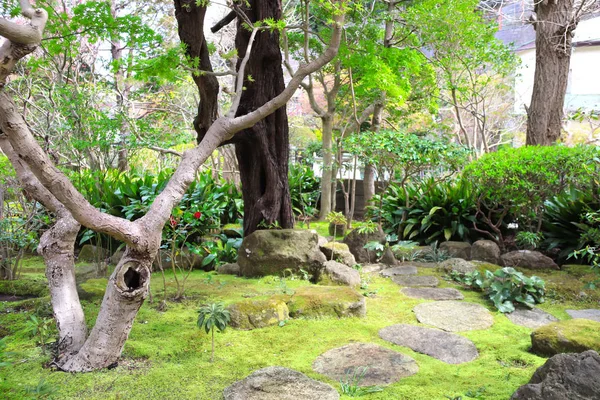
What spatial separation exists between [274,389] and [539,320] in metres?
2.61

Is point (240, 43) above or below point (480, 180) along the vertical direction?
above

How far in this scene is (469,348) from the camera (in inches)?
131

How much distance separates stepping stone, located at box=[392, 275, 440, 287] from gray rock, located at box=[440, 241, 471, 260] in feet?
3.87

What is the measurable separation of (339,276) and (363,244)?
55.9 inches

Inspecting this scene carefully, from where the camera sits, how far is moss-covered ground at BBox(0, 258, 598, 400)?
2576mm

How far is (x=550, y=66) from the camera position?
7523mm

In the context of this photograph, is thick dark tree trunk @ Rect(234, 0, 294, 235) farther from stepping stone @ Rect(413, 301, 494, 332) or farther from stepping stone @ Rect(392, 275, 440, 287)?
stepping stone @ Rect(413, 301, 494, 332)

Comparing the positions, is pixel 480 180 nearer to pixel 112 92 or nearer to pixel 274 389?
pixel 274 389

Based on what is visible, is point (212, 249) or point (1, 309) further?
point (212, 249)

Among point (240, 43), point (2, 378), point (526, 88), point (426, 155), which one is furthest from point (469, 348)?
point (526, 88)

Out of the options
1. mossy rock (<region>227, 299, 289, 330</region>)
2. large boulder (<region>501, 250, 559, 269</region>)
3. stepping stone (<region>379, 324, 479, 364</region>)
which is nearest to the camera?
stepping stone (<region>379, 324, 479, 364</region>)

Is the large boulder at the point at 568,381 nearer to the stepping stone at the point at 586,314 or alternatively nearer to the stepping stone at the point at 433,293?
the stepping stone at the point at 586,314

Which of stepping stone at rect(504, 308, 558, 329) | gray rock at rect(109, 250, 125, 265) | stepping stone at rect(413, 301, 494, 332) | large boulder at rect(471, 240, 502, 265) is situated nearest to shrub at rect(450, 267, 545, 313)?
stepping stone at rect(504, 308, 558, 329)

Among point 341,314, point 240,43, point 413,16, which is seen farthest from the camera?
point 413,16
